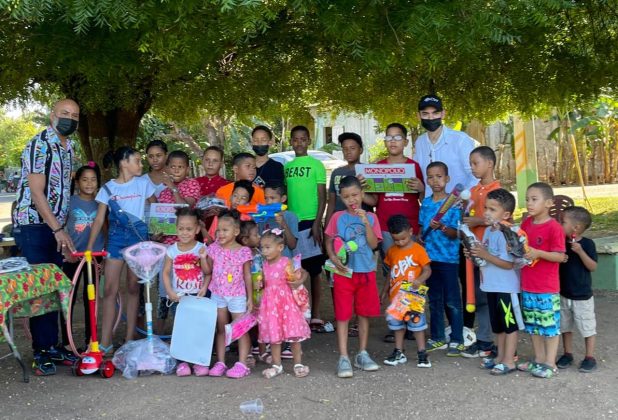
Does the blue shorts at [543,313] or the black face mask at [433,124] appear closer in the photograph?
the blue shorts at [543,313]

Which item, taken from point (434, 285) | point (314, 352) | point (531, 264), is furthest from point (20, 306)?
point (531, 264)

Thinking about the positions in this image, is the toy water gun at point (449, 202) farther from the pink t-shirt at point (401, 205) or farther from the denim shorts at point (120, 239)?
the denim shorts at point (120, 239)

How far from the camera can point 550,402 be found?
16.0ft

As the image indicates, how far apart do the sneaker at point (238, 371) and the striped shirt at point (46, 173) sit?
6.29 feet

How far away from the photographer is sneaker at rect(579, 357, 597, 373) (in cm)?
551

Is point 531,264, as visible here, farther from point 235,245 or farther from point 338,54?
point 338,54

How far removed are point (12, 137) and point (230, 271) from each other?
293 ft

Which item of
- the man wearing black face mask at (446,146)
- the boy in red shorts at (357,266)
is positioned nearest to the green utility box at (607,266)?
the man wearing black face mask at (446,146)

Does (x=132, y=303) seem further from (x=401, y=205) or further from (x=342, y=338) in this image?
(x=401, y=205)

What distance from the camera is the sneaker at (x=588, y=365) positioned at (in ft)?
18.1

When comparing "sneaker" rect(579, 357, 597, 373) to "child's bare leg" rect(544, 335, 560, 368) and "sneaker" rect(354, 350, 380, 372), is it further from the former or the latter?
"sneaker" rect(354, 350, 380, 372)

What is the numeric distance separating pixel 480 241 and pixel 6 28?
4.91m

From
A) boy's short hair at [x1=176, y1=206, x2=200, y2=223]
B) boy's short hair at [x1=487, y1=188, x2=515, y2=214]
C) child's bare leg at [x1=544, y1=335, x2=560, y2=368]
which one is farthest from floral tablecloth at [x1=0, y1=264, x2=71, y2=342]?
child's bare leg at [x1=544, y1=335, x2=560, y2=368]

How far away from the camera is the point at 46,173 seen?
5.85 metres
